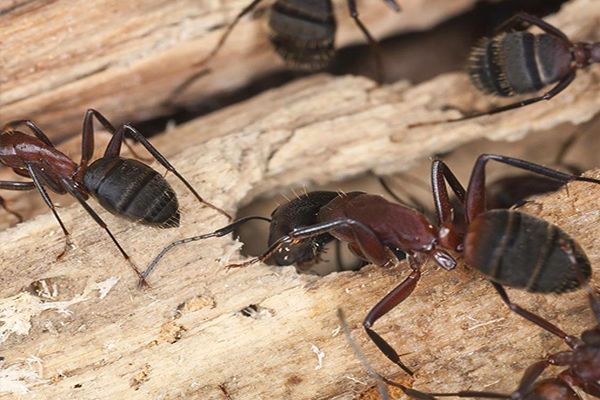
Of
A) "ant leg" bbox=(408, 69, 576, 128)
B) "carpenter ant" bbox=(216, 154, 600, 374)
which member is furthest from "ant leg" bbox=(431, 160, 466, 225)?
"ant leg" bbox=(408, 69, 576, 128)

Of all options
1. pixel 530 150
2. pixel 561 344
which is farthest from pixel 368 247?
pixel 530 150

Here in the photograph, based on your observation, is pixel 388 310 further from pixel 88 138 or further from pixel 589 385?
pixel 88 138

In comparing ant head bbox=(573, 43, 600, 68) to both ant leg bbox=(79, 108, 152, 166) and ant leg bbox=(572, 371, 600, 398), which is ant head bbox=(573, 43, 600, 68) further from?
ant leg bbox=(79, 108, 152, 166)

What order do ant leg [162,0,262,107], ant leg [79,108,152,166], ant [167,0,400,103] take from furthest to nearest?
1. ant [167,0,400,103]
2. ant leg [162,0,262,107]
3. ant leg [79,108,152,166]

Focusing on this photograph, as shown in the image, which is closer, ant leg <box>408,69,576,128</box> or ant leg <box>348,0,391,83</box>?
ant leg <box>408,69,576,128</box>

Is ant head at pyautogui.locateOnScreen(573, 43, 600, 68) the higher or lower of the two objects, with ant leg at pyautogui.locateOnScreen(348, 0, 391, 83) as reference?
lower

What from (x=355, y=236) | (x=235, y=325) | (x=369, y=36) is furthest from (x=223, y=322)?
(x=369, y=36)
